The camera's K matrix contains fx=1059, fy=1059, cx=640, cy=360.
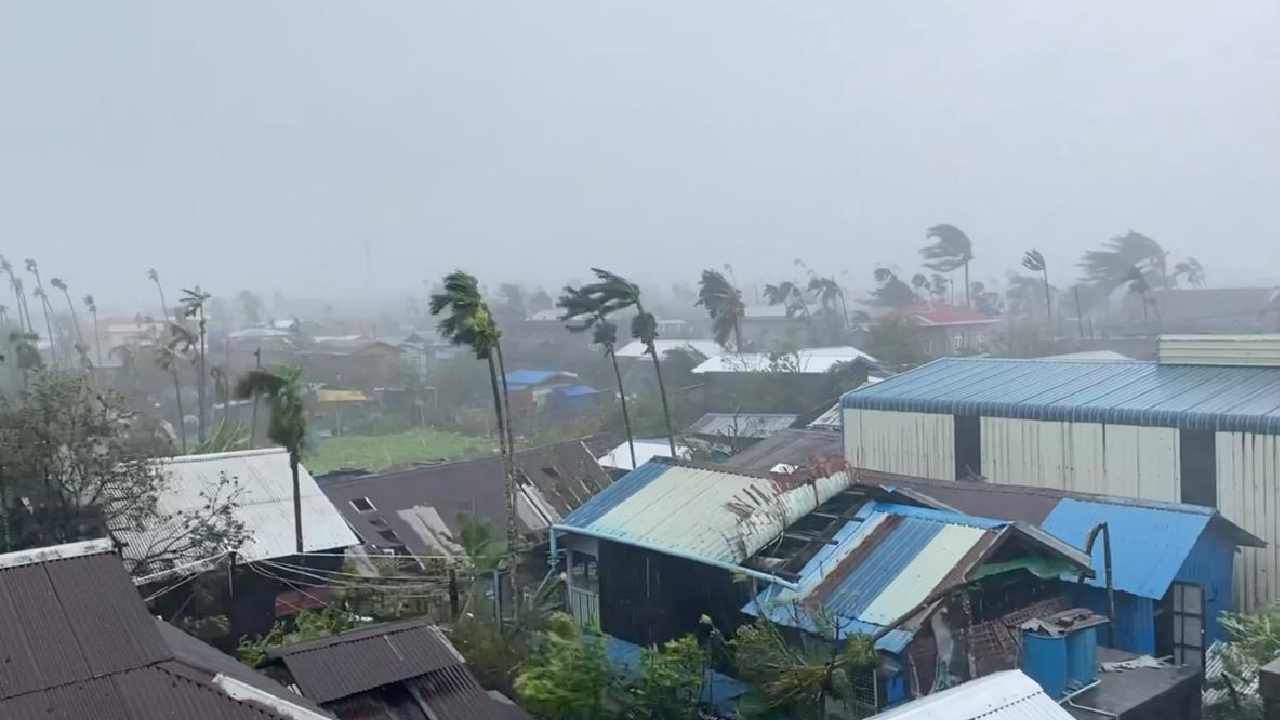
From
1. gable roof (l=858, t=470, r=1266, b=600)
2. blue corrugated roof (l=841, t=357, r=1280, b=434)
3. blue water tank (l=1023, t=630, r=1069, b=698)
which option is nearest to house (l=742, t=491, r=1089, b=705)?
blue water tank (l=1023, t=630, r=1069, b=698)

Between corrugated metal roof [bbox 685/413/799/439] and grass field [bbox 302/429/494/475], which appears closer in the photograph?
corrugated metal roof [bbox 685/413/799/439]

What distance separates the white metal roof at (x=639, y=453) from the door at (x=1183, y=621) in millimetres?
18678

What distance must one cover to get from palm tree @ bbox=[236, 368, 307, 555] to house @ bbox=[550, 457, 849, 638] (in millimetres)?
5980

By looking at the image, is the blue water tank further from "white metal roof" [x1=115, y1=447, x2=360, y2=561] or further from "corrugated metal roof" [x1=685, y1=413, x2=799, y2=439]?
"corrugated metal roof" [x1=685, y1=413, x2=799, y2=439]

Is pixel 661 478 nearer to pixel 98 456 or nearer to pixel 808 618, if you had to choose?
pixel 808 618

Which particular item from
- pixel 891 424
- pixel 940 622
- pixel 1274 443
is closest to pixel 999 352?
pixel 891 424

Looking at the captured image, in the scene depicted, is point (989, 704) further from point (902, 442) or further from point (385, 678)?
point (902, 442)

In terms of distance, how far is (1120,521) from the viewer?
15.7 m

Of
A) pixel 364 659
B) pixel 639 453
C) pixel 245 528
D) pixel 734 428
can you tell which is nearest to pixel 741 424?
pixel 734 428

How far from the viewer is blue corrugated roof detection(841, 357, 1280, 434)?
18.4 m

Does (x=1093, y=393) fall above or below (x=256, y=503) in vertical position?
above

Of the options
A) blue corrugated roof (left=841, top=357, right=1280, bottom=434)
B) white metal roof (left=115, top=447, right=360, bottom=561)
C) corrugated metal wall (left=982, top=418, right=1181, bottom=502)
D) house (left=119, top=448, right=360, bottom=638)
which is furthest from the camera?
corrugated metal wall (left=982, top=418, right=1181, bottom=502)

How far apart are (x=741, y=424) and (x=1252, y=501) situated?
22.1 metres

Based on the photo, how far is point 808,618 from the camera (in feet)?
39.2
